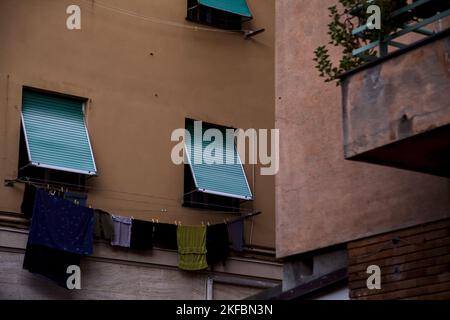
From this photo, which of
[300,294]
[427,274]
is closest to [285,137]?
[300,294]

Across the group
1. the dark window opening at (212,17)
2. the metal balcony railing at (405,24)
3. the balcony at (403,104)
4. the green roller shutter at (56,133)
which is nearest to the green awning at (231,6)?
the dark window opening at (212,17)

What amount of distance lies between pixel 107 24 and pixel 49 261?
14.2ft

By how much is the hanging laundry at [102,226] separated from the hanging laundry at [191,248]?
128cm

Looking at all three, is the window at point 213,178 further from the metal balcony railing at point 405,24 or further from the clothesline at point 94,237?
the metal balcony railing at point 405,24

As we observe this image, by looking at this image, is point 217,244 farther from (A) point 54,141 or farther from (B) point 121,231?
(A) point 54,141

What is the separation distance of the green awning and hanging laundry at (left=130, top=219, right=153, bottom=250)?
13.7 ft

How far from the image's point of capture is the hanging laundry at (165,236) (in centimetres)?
1738

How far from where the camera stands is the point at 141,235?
17156 millimetres

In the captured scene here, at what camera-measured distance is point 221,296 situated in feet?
59.2

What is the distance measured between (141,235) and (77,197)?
4.31ft

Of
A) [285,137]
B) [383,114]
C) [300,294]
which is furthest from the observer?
[285,137]

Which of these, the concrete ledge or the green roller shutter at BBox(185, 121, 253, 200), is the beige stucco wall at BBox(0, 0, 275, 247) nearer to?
the green roller shutter at BBox(185, 121, 253, 200)

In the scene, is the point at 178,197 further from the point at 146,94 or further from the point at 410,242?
the point at 410,242

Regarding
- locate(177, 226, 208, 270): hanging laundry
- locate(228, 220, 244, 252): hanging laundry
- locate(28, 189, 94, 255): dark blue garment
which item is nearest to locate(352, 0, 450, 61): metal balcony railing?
locate(28, 189, 94, 255): dark blue garment
